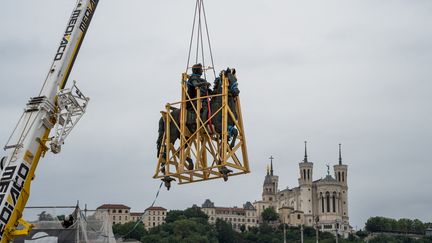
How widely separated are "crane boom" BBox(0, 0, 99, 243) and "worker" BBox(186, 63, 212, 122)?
296cm

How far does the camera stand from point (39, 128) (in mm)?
19812

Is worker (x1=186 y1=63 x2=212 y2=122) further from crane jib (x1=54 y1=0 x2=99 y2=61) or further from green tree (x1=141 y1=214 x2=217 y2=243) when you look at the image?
green tree (x1=141 y1=214 x2=217 y2=243)

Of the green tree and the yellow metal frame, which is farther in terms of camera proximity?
the green tree

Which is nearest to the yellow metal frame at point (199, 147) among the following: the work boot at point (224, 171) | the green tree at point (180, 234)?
the work boot at point (224, 171)

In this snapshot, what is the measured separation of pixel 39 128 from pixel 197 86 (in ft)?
14.7

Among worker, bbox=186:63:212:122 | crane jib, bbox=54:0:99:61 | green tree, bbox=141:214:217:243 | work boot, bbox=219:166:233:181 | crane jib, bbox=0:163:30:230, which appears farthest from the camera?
green tree, bbox=141:214:217:243

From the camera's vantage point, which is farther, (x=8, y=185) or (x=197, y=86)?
(x=197, y=86)

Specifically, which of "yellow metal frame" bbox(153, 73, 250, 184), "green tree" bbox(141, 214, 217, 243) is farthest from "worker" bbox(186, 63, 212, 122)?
"green tree" bbox(141, 214, 217, 243)

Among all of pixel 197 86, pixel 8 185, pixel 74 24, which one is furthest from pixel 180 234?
pixel 8 185

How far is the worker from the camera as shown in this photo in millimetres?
20641

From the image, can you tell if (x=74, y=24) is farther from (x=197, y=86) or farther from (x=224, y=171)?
(x=224, y=171)

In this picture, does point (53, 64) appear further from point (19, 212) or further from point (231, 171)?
point (231, 171)

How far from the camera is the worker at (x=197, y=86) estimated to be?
67.7ft

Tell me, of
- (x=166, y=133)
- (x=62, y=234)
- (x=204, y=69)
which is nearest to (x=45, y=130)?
(x=166, y=133)
